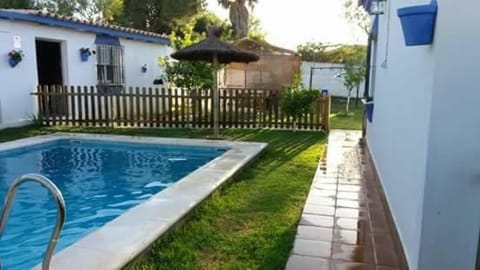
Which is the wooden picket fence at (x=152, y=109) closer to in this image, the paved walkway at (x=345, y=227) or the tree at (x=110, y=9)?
the paved walkway at (x=345, y=227)

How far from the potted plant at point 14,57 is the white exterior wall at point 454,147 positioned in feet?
34.1

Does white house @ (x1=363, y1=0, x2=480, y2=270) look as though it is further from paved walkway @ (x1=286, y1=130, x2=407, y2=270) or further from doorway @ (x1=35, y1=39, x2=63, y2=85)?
doorway @ (x1=35, y1=39, x2=63, y2=85)

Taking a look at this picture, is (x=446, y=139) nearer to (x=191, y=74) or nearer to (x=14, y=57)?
(x=14, y=57)

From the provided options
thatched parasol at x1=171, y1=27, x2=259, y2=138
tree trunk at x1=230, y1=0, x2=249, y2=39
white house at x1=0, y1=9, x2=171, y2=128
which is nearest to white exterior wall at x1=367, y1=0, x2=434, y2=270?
thatched parasol at x1=171, y1=27, x2=259, y2=138

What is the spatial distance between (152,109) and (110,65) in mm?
3431

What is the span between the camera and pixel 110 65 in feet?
43.6

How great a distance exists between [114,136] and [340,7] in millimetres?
20432

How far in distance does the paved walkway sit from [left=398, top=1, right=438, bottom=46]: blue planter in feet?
5.41

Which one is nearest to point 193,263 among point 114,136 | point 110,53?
point 114,136

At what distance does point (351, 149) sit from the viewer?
8109 mm

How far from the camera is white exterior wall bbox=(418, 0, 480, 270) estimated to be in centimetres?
224

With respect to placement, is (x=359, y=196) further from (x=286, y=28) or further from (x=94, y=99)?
(x=286, y=28)

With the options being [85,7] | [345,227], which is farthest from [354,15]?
[345,227]

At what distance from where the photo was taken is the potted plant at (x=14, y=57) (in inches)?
396
